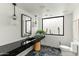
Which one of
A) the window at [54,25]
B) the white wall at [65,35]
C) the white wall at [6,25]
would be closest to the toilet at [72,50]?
the white wall at [65,35]

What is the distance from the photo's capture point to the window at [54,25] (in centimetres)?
552

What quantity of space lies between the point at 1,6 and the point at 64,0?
71.4 inches

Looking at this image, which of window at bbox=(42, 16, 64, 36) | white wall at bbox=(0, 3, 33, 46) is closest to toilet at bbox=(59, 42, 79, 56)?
white wall at bbox=(0, 3, 33, 46)

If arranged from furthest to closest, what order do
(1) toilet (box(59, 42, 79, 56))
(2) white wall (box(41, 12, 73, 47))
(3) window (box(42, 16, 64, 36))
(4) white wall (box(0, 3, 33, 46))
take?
(3) window (box(42, 16, 64, 36)) < (2) white wall (box(41, 12, 73, 47)) < (1) toilet (box(59, 42, 79, 56)) < (4) white wall (box(0, 3, 33, 46))

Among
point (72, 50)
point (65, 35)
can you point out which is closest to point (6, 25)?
point (72, 50)

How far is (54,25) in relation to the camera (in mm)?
5805

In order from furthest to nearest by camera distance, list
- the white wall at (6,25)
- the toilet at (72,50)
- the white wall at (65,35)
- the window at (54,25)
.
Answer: the window at (54,25) → the white wall at (65,35) → the toilet at (72,50) → the white wall at (6,25)

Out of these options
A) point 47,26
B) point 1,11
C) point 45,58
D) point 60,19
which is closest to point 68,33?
point 60,19

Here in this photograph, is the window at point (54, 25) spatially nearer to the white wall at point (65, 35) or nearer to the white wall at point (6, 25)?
the white wall at point (65, 35)

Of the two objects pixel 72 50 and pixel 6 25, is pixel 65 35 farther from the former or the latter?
pixel 6 25

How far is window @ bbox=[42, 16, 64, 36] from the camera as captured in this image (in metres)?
5.52

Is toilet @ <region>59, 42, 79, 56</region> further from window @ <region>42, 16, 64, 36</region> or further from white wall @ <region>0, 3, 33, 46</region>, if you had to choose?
window @ <region>42, 16, 64, 36</region>

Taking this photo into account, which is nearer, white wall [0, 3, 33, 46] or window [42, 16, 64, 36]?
white wall [0, 3, 33, 46]

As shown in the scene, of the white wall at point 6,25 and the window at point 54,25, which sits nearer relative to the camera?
the white wall at point 6,25
